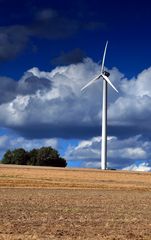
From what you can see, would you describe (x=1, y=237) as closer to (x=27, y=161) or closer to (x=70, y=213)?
(x=70, y=213)

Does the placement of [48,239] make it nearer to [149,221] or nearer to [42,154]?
[149,221]

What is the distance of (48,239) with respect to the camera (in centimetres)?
2025

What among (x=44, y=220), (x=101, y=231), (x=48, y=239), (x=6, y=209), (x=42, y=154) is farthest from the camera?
(x=42, y=154)

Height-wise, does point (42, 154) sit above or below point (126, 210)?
above

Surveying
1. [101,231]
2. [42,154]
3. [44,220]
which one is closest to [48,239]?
[101,231]

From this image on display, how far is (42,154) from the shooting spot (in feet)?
600

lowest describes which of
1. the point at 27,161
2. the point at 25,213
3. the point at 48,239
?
the point at 48,239

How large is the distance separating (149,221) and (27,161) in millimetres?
157923

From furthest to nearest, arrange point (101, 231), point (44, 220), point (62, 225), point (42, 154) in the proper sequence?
point (42, 154)
point (44, 220)
point (62, 225)
point (101, 231)

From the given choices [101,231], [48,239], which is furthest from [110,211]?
[48,239]

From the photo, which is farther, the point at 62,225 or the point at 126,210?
the point at 126,210

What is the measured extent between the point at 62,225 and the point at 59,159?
16031cm

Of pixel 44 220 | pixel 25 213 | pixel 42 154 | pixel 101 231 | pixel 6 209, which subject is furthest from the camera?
pixel 42 154

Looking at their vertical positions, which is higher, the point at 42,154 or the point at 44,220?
the point at 42,154
